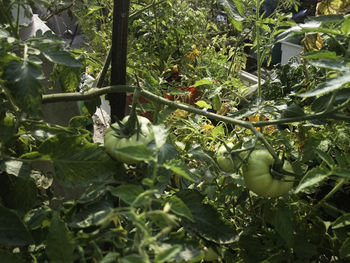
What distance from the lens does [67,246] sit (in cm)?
34

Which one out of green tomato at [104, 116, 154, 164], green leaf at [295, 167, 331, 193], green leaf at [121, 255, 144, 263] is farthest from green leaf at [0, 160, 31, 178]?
green leaf at [295, 167, 331, 193]

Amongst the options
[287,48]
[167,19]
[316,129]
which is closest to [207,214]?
[316,129]

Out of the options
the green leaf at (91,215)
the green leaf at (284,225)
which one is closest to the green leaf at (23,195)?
the green leaf at (91,215)

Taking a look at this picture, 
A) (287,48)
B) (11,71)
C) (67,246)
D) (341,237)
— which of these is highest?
(11,71)

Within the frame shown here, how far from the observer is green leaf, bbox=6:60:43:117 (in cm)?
37

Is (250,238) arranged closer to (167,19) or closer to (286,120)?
(286,120)

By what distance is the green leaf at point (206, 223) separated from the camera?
0.42 m

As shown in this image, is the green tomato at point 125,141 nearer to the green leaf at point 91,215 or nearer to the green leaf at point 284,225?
the green leaf at point 91,215

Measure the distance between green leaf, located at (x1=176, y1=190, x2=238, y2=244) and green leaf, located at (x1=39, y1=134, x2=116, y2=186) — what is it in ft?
0.36

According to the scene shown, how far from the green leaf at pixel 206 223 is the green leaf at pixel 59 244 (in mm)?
137

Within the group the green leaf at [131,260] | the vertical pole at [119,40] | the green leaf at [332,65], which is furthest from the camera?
the vertical pole at [119,40]

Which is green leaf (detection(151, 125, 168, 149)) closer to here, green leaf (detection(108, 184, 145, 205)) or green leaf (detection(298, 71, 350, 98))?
green leaf (detection(108, 184, 145, 205))

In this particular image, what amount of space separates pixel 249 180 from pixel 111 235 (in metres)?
0.21

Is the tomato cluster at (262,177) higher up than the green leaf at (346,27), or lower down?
lower down
